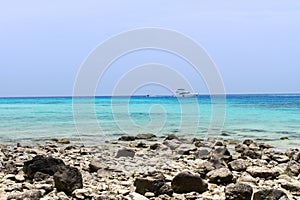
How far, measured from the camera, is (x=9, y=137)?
16281 mm

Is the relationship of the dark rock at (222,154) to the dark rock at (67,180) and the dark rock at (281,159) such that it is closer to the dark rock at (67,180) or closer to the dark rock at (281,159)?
the dark rock at (281,159)

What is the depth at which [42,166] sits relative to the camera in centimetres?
685

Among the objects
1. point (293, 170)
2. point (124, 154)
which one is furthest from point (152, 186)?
point (124, 154)

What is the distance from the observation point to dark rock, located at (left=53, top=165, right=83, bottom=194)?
5977 millimetres

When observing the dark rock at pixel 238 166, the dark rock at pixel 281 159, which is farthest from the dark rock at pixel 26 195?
the dark rock at pixel 281 159

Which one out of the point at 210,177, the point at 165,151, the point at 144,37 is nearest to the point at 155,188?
the point at 210,177

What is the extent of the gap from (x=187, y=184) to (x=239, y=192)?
0.81 m

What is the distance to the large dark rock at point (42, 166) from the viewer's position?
6771 mm

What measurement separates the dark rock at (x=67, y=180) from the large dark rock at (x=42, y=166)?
23.0 inches

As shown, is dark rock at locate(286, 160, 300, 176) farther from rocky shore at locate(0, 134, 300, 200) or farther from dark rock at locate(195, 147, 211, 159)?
dark rock at locate(195, 147, 211, 159)

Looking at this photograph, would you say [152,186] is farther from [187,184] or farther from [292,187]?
[292,187]

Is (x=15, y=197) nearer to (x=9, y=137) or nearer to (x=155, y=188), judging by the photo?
(x=155, y=188)

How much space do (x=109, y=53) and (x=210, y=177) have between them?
11.4ft

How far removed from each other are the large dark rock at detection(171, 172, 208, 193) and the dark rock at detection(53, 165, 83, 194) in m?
1.33
